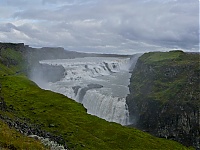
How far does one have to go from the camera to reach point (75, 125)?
1751 inches

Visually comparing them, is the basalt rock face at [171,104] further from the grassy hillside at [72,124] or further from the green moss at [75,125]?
the grassy hillside at [72,124]

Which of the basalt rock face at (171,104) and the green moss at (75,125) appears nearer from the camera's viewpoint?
the green moss at (75,125)

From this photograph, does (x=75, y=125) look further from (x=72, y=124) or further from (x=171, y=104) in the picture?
(x=171, y=104)

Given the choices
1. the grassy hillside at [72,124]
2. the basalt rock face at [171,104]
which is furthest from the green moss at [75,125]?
the basalt rock face at [171,104]

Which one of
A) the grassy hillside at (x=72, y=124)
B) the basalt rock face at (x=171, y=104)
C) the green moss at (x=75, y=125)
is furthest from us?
the basalt rock face at (x=171, y=104)

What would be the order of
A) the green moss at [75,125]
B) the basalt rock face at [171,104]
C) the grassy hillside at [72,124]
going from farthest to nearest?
1. the basalt rock face at [171,104]
2. the green moss at [75,125]
3. the grassy hillside at [72,124]

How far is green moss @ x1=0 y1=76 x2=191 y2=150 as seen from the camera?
3869cm

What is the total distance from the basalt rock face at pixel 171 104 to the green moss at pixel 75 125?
436 inches

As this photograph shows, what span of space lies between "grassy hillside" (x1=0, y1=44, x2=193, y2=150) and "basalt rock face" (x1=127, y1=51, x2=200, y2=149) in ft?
36.8

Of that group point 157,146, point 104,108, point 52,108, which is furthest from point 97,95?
point 157,146

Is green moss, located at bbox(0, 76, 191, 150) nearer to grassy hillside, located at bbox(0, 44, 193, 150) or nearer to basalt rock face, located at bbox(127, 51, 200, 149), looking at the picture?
grassy hillside, located at bbox(0, 44, 193, 150)

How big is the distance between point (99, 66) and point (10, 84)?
9611 cm

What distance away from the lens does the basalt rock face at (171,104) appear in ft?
199

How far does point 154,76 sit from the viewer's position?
92.5 meters
